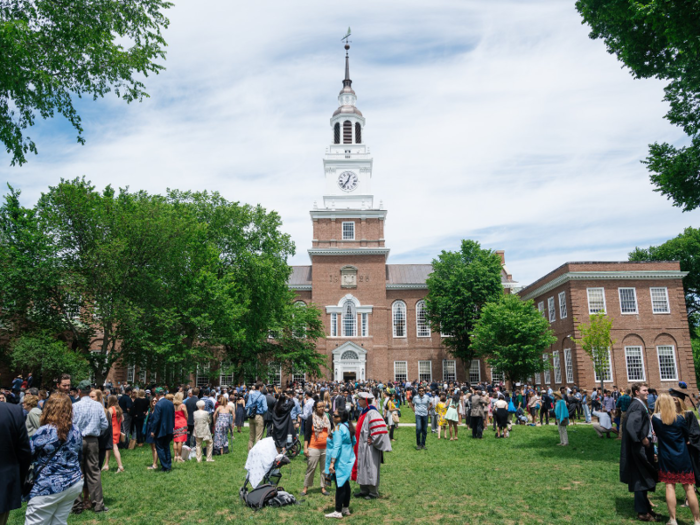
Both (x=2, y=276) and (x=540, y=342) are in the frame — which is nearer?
(x=2, y=276)

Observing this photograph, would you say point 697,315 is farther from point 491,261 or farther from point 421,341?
point 421,341

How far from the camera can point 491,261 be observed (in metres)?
44.3

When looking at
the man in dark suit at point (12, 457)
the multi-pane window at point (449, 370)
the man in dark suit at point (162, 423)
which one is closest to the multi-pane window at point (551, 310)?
the multi-pane window at point (449, 370)

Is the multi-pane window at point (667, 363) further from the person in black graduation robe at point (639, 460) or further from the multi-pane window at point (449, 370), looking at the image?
the person in black graduation robe at point (639, 460)

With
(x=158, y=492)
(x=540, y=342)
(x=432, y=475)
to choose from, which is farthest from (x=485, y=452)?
(x=540, y=342)

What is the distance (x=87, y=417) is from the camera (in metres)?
8.94

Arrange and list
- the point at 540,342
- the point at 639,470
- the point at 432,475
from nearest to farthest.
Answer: the point at 639,470, the point at 432,475, the point at 540,342

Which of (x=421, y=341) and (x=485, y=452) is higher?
(x=421, y=341)

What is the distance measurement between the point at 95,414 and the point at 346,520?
15.2 ft

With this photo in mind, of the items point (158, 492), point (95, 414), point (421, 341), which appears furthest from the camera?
point (421, 341)

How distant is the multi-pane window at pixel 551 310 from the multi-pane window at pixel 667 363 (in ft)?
22.9

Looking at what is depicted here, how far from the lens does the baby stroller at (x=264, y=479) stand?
9.14 m

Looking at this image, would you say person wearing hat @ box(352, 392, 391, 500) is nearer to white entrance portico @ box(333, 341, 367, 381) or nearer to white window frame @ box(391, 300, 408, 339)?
white entrance portico @ box(333, 341, 367, 381)

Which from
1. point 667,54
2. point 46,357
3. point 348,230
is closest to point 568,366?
point 348,230
